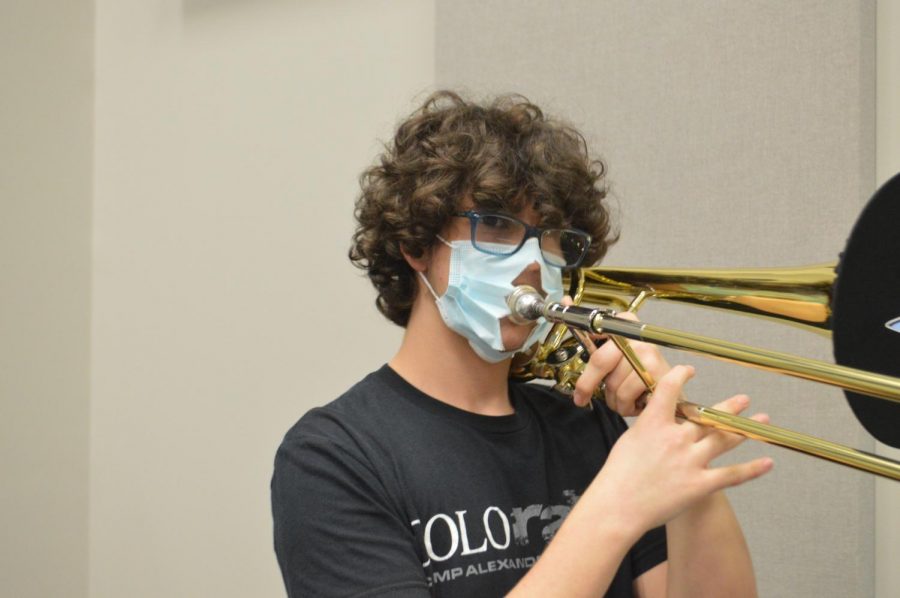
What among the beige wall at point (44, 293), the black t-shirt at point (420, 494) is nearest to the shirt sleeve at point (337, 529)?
the black t-shirt at point (420, 494)

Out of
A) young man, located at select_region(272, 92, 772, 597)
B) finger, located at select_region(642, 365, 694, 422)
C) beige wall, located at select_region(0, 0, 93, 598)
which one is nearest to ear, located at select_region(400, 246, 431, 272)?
young man, located at select_region(272, 92, 772, 597)

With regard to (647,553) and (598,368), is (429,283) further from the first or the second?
(647,553)

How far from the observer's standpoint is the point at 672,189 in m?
1.84

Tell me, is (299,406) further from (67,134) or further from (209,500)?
(67,134)

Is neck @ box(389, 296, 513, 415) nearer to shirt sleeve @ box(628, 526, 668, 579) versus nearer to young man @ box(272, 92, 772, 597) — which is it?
young man @ box(272, 92, 772, 597)

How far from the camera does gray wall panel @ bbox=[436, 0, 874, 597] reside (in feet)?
5.48

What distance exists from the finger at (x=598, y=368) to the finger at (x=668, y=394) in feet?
0.50

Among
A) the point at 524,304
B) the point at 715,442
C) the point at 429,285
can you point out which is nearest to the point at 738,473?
the point at 715,442

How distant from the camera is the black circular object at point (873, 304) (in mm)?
951

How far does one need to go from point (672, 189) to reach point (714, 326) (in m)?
0.28

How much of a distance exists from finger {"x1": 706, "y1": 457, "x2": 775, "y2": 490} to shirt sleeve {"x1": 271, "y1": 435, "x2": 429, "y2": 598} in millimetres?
346

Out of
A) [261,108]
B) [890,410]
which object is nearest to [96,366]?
[261,108]

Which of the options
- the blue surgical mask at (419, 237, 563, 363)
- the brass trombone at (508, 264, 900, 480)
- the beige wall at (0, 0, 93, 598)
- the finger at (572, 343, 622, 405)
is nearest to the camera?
the brass trombone at (508, 264, 900, 480)

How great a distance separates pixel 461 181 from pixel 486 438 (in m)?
0.36
